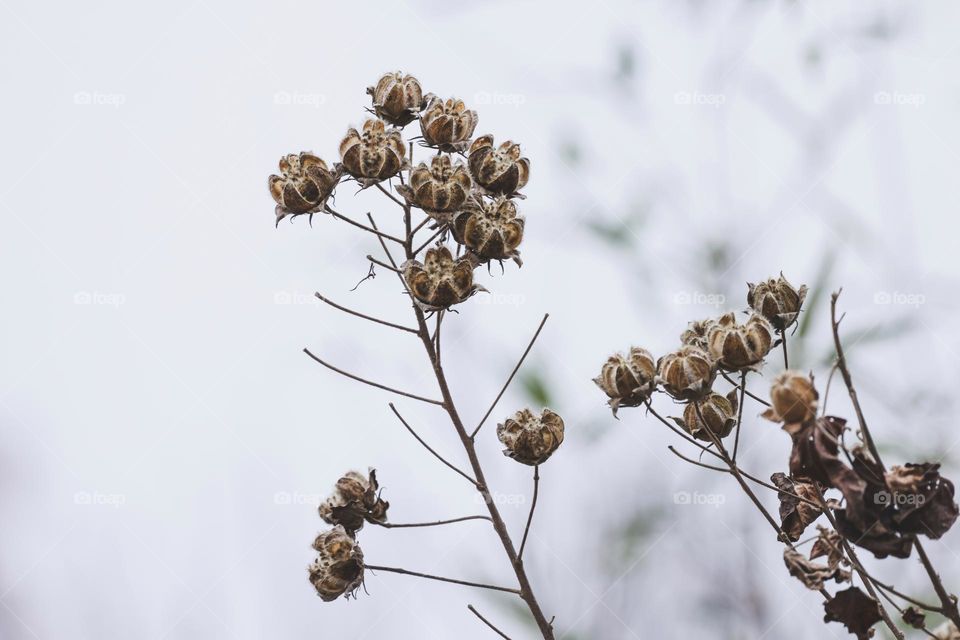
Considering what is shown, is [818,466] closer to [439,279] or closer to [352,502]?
[439,279]

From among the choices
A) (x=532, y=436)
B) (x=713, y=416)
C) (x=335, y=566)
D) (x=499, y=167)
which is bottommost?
(x=335, y=566)

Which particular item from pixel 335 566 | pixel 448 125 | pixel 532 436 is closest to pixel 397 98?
pixel 448 125

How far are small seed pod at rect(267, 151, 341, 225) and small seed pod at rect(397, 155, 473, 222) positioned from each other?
10cm

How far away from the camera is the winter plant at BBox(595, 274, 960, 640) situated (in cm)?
70

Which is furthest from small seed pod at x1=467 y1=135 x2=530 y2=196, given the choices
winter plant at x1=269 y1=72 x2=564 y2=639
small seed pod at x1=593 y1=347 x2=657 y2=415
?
small seed pod at x1=593 y1=347 x2=657 y2=415

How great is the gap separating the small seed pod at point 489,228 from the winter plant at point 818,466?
16 cm

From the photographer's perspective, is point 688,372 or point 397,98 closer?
point 688,372

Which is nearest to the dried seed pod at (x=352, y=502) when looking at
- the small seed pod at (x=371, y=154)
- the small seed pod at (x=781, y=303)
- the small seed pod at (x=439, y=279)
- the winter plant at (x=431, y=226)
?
the winter plant at (x=431, y=226)

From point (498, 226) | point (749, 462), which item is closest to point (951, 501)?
point (498, 226)

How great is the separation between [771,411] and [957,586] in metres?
1.03

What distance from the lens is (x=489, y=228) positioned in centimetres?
95

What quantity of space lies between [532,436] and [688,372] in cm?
20

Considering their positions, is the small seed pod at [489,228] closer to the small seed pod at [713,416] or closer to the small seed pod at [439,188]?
the small seed pod at [439,188]

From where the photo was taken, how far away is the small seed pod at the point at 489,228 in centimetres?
95
